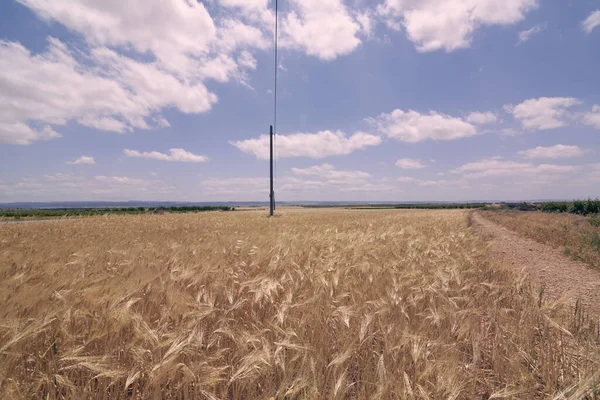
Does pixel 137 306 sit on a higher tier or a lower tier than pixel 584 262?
higher

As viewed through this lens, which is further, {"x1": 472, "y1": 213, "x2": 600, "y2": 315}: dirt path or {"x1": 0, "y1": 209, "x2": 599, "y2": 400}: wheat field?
{"x1": 472, "y1": 213, "x2": 600, "y2": 315}: dirt path

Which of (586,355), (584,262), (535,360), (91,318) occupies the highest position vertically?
(91,318)

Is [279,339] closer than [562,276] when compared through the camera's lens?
Yes

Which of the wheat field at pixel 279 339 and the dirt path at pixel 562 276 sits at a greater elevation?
the wheat field at pixel 279 339

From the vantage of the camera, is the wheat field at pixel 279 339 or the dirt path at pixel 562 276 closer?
the wheat field at pixel 279 339

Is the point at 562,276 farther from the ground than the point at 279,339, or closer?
closer

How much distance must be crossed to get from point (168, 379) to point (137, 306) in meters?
1.07

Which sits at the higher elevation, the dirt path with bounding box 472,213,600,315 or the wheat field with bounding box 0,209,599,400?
the wheat field with bounding box 0,209,599,400

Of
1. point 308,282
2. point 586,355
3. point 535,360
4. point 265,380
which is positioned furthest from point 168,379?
point 586,355

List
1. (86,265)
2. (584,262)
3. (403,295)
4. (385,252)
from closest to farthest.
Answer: (403,295)
(86,265)
(385,252)
(584,262)

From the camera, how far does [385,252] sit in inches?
182

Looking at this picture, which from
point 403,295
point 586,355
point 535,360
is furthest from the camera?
point 403,295

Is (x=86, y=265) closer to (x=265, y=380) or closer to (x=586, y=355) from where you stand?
(x=265, y=380)

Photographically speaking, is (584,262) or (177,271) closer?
(177,271)
